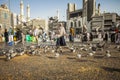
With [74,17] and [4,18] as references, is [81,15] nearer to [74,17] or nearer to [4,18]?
[74,17]

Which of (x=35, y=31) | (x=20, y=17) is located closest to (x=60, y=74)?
(x=35, y=31)

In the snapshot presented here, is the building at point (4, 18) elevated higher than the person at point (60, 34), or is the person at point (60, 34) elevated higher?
the building at point (4, 18)

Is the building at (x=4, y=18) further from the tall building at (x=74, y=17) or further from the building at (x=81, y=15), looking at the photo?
the tall building at (x=74, y=17)

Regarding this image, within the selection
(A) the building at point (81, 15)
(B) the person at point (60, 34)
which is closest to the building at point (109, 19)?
(A) the building at point (81, 15)

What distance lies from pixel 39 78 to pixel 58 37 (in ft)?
25.0

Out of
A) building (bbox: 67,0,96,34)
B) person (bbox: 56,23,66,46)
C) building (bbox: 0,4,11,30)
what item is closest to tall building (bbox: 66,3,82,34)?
building (bbox: 67,0,96,34)

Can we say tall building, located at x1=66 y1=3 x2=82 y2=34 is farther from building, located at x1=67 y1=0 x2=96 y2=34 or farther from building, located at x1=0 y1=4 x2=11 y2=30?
building, located at x1=0 y1=4 x2=11 y2=30

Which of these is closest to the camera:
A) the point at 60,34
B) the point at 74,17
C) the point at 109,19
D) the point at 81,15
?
the point at 60,34

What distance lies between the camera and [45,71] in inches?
258

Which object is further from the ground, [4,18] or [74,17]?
[74,17]

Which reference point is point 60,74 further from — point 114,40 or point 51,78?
point 114,40

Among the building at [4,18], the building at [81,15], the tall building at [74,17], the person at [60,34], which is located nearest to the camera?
the person at [60,34]

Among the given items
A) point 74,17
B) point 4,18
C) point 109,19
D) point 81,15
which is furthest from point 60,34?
point 74,17

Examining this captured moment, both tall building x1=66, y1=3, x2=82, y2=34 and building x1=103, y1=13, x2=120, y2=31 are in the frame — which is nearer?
building x1=103, y1=13, x2=120, y2=31
